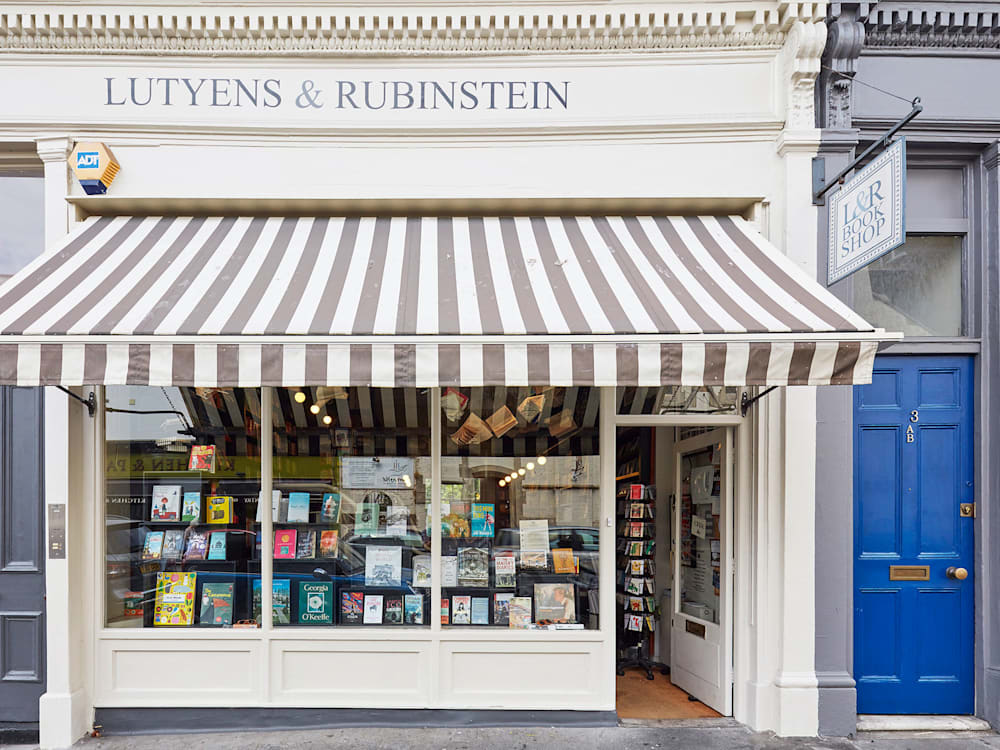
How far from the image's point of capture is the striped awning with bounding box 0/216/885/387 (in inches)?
168

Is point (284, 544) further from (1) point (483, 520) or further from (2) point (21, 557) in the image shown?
(2) point (21, 557)

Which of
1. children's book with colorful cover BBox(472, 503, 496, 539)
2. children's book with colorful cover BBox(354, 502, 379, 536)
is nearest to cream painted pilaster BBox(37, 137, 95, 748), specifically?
children's book with colorful cover BBox(354, 502, 379, 536)

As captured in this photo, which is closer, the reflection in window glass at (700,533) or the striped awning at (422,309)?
the striped awning at (422,309)

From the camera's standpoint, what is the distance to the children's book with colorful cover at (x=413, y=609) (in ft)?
19.6

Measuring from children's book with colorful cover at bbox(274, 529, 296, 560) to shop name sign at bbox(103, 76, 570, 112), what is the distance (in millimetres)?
3522

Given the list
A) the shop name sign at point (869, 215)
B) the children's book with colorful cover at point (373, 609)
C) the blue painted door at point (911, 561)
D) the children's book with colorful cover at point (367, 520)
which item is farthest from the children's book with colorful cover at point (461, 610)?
the shop name sign at point (869, 215)

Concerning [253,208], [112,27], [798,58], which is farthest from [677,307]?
[112,27]

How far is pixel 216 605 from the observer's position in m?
6.00

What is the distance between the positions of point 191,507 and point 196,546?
33 centimetres

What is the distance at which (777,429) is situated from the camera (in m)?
5.73

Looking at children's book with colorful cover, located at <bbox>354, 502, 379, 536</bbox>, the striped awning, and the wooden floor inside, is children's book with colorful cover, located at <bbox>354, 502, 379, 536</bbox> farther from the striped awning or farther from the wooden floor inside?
the wooden floor inside

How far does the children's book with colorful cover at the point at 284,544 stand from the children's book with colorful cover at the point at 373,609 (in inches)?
29.0

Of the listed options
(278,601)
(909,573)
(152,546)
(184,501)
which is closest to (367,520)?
(278,601)

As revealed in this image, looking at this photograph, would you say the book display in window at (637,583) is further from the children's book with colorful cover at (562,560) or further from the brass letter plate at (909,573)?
the brass letter plate at (909,573)
